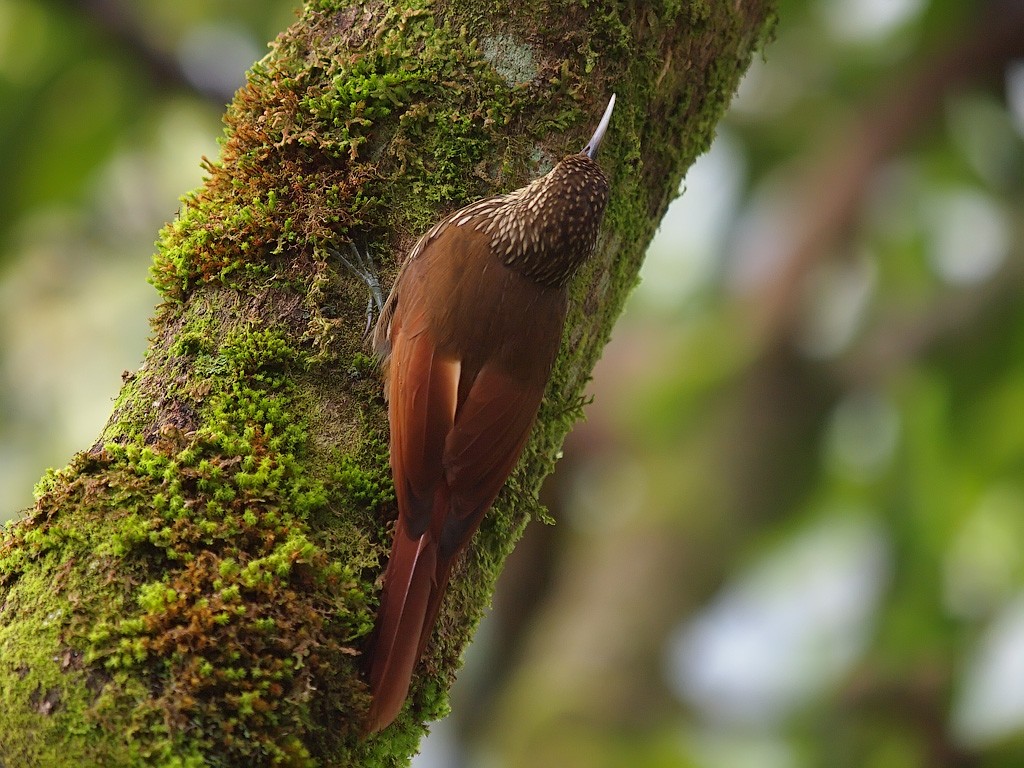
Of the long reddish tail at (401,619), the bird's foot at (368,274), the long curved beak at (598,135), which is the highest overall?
the long curved beak at (598,135)

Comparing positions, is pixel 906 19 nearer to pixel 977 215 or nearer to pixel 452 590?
pixel 977 215

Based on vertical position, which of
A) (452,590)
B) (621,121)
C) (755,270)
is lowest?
(452,590)

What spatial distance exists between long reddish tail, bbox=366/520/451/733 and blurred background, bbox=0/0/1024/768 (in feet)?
12.8

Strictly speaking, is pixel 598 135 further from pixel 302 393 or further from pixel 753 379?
pixel 753 379

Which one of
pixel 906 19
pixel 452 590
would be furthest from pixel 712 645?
pixel 452 590

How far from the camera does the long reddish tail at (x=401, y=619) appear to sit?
2.00 meters

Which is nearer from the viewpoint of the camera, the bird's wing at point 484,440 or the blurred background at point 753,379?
the bird's wing at point 484,440

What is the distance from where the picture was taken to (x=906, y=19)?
688cm

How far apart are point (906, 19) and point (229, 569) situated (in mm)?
6164

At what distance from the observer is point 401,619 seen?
2061 millimetres

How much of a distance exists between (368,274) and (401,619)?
72 cm

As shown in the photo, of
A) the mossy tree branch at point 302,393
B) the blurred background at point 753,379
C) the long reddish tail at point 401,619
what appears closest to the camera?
the mossy tree branch at point 302,393

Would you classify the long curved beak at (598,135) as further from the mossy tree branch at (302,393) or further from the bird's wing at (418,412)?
the bird's wing at (418,412)

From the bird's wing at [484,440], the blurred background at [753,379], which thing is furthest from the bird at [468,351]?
the blurred background at [753,379]
